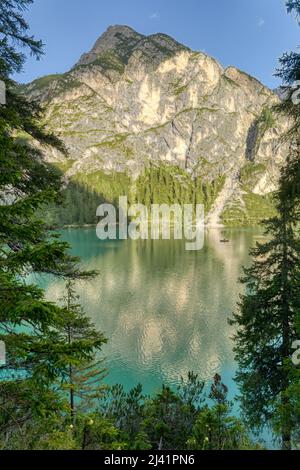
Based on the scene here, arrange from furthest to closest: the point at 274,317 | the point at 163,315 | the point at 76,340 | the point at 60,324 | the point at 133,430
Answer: the point at 163,315 → the point at 274,317 → the point at 133,430 → the point at 76,340 → the point at 60,324

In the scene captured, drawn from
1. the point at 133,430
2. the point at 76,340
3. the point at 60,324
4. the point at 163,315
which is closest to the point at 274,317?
the point at 133,430

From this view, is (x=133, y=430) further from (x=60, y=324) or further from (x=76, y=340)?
(x=60, y=324)

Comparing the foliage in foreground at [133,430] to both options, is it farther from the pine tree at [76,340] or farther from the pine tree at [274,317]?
the pine tree at [274,317]

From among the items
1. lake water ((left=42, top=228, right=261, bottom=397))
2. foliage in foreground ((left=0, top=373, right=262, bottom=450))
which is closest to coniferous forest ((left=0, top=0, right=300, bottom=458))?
foliage in foreground ((left=0, top=373, right=262, bottom=450))

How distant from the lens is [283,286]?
15508 millimetres

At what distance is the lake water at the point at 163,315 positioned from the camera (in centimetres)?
2988

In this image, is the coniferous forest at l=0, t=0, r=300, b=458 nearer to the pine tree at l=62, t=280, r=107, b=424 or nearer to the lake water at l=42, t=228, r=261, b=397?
the pine tree at l=62, t=280, r=107, b=424

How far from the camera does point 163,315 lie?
4422 centimetres
